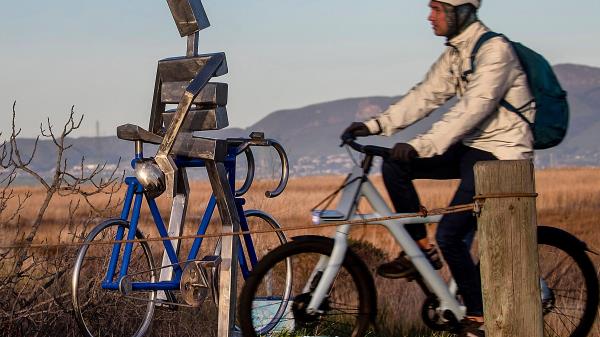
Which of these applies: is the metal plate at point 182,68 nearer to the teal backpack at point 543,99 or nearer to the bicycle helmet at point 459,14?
the bicycle helmet at point 459,14

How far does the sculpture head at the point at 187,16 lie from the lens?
6.46 metres

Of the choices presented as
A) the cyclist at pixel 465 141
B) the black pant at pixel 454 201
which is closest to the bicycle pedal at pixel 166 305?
the cyclist at pixel 465 141

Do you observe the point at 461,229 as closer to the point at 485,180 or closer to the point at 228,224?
the point at 485,180

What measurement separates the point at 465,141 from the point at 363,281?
85 centimetres

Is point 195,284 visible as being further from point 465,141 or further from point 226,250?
point 465,141

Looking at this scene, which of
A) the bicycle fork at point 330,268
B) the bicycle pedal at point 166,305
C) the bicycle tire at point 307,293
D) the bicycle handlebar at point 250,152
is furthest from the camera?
the bicycle handlebar at point 250,152

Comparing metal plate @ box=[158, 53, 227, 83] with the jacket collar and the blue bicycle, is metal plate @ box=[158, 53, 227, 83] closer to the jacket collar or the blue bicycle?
the blue bicycle

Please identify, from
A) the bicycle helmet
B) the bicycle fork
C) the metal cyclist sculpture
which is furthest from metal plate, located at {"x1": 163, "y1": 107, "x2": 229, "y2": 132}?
the bicycle helmet

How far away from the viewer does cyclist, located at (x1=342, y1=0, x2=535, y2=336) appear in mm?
5797

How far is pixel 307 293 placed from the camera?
582cm

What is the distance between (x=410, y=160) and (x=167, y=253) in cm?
155

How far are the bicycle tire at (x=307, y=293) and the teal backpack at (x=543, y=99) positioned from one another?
3.43 feet

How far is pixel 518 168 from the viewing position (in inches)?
199

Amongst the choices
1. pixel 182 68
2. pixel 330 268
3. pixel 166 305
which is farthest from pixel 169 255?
pixel 330 268
